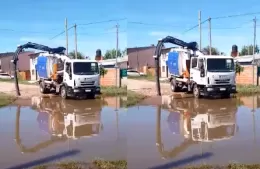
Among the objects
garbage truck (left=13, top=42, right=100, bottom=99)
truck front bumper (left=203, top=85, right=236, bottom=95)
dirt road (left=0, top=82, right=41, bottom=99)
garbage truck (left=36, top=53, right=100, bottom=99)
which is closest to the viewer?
dirt road (left=0, top=82, right=41, bottom=99)

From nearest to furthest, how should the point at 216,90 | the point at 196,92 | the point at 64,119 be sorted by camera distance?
the point at 64,119
the point at 216,90
the point at 196,92

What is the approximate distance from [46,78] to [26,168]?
338 centimetres

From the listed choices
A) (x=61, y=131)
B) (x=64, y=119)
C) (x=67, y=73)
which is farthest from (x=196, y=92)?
(x=61, y=131)

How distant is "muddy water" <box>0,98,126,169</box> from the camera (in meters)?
4.84

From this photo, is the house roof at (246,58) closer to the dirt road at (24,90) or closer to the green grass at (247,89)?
the green grass at (247,89)

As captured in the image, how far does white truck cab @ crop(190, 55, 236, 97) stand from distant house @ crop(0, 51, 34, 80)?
7.81 meters

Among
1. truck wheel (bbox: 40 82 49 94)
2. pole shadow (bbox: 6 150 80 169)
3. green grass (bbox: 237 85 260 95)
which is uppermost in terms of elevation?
truck wheel (bbox: 40 82 49 94)

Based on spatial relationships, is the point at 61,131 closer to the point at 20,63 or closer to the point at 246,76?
the point at 20,63

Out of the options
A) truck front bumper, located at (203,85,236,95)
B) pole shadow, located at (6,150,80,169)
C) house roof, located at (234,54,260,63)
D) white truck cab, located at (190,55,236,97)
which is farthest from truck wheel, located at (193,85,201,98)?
pole shadow, located at (6,150,80,169)

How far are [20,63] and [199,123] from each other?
417 centimetres

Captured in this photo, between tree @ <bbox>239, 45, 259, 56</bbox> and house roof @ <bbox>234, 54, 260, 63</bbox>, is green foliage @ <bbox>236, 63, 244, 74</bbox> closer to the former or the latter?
house roof @ <bbox>234, 54, 260, 63</bbox>

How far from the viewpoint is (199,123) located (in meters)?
7.44

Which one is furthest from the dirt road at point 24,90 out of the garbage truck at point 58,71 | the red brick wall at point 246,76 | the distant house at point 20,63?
the red brick wall at point 246,76

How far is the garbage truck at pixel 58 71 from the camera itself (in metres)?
5.96
